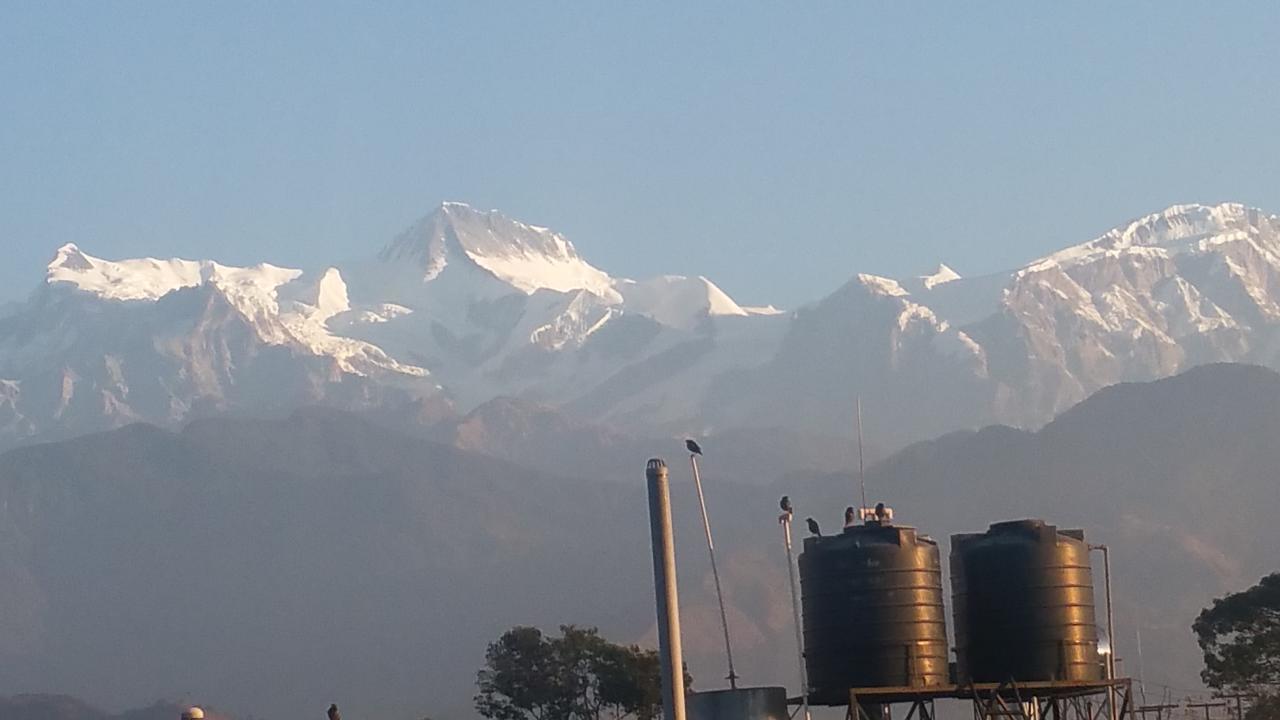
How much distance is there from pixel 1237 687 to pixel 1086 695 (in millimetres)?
28771

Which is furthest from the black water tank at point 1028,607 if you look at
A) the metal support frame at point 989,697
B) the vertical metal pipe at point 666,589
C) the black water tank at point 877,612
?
the vertical metal pipe at point 666,589

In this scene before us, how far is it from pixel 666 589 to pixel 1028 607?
14347mm

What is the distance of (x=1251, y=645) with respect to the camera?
8950 cm

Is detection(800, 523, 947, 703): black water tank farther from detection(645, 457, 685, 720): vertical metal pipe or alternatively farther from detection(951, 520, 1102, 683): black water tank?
detection(645, 457, 685, 720): vertical metal pipe

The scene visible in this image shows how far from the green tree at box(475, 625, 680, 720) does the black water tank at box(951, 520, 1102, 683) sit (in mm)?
57851

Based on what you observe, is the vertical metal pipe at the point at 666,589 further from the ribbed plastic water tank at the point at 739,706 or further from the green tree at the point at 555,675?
the green tree at the point at 555,675

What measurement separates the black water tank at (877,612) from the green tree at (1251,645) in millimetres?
31752

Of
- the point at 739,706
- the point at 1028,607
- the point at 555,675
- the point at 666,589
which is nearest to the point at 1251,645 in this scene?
the point at 1028,607

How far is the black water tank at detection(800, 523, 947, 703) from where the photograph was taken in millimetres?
56625

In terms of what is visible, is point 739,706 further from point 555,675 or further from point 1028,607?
point 555,675

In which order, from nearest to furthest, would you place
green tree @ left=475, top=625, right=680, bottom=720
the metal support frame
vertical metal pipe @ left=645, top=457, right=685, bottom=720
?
vertical metal pipe @ left=645, top=457, right=685, bottom=720 → the metal support frame → green tree @ left=475, top=625, right=680, bottom=720

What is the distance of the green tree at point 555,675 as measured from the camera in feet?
383

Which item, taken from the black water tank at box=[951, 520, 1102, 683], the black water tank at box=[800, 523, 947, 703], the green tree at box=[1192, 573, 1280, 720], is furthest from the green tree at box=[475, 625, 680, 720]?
the black water tank at box=[800, 523, 947, 703]

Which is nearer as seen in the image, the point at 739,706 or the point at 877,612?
the point at 877,612
